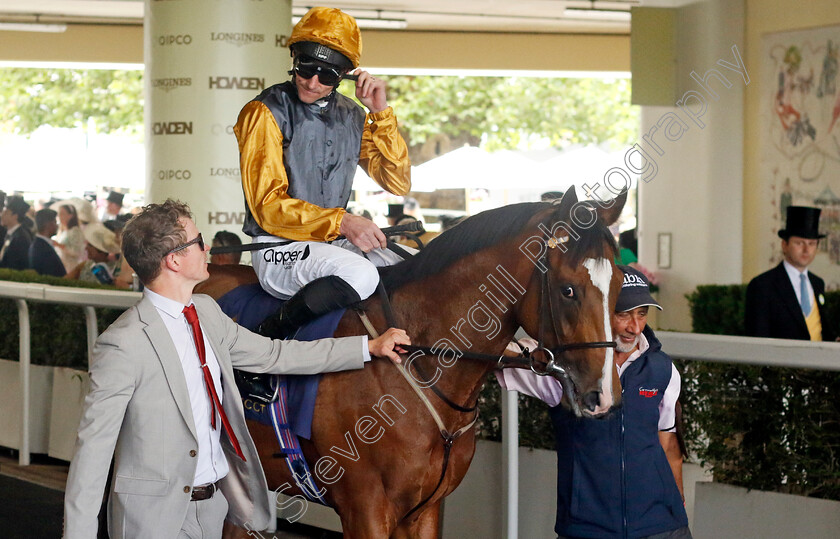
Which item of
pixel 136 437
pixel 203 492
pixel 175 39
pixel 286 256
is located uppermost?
pixel 175 39

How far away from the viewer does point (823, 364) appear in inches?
117

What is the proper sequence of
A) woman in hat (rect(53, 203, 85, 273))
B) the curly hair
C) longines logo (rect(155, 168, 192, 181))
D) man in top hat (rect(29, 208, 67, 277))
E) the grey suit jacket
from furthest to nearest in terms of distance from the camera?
woman in hat (rect(53, 203, 85, 273)) → man in top hat (rect(29, 208, 67, 277)) → longines logo (rect(155, 168, 192, 181)) → the curly hair → the grey suit jacket

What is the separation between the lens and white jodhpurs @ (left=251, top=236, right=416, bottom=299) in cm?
290

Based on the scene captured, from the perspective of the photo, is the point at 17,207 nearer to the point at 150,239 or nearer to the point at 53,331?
the point at 53,331

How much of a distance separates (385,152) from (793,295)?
3376 millimetres

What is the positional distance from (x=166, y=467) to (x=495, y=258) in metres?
1.06

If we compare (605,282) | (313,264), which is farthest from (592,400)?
(313,264)

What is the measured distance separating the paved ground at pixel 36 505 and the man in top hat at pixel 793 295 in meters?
2.89

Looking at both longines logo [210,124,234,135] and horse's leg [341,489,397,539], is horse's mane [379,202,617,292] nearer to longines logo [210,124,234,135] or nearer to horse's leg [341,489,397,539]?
horse's leg [341,489,397,539]

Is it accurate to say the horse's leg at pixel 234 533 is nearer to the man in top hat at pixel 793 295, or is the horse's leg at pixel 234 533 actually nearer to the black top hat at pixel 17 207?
the man in top hat at pixel 793 295

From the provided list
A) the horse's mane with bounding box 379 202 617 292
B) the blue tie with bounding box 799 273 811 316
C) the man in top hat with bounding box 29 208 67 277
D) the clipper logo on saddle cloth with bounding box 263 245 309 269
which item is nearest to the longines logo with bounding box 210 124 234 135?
the man in top hat with bounding box 29 208 67 277

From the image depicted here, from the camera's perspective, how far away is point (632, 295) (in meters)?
2.80

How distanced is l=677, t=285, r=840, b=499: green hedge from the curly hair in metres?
2.07

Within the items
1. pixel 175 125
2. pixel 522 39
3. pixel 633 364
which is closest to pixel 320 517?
pixel 633 364
